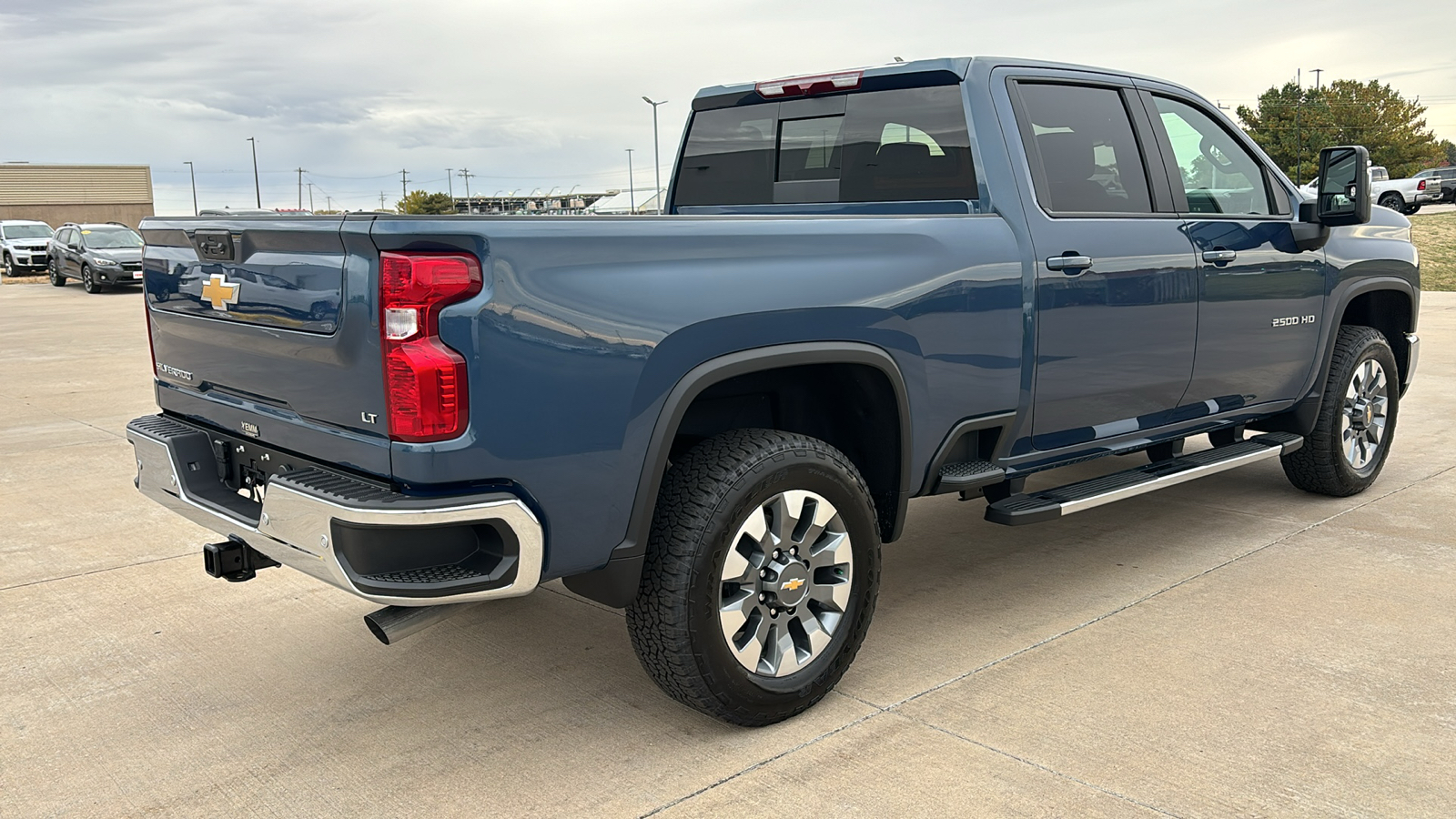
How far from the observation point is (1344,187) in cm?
517

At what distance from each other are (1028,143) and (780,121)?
3.53ft

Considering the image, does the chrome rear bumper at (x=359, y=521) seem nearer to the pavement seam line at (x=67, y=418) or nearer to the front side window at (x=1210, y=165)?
the front side window at (x=1210, y=165)

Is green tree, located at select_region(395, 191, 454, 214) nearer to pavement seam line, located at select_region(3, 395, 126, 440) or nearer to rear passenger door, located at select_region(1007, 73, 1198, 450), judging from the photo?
pavement seam line, located at select_region(3, 395, 126, 440)

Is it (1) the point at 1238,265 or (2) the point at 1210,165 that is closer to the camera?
(1) the point at 1238,265

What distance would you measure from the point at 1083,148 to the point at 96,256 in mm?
25436

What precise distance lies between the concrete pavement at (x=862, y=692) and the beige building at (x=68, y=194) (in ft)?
233

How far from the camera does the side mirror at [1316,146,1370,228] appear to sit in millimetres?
5113

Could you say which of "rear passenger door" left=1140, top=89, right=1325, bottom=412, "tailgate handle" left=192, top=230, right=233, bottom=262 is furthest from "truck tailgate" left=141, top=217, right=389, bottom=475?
"rear passenger door" left=1140, top=89, right=1325, bottom=412

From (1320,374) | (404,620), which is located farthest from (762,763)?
(1320,374)

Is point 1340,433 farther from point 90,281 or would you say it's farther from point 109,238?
point 109,238

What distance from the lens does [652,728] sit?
3.48 meters

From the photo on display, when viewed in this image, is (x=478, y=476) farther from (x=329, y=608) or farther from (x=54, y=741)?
(x=329, y=608)

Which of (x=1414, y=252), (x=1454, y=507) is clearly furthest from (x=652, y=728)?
(x=1414, y=252)

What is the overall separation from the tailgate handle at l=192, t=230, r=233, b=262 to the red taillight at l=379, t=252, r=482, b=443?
2.63 feet
